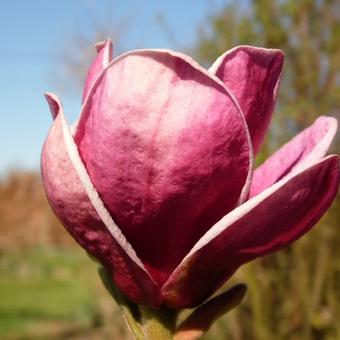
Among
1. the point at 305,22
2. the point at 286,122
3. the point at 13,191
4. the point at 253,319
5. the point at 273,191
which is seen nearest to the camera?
the point at 273,191

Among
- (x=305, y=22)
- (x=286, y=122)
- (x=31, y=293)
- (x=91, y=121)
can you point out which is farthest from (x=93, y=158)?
(x=31, y=293)

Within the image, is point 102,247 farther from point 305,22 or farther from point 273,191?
point 305,22

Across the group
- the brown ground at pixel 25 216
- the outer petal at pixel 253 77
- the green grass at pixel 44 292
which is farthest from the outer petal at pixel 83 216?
the brown ground at pixel 25 216

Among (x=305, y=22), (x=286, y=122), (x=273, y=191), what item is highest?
(x=273, y=191)

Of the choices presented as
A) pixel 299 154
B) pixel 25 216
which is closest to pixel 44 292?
pixel 25 216

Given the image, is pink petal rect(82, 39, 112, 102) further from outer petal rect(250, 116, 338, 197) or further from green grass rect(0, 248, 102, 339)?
green grass rect(0, 248, 102, 339)

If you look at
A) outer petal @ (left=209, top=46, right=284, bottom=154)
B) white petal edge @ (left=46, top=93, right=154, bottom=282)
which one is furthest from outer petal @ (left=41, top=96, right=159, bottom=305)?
outer petal @ (left=209, top=46, right=284, bottom=154)

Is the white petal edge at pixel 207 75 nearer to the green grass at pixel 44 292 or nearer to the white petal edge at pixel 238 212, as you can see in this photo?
the white petal edge at pixel 238 212
